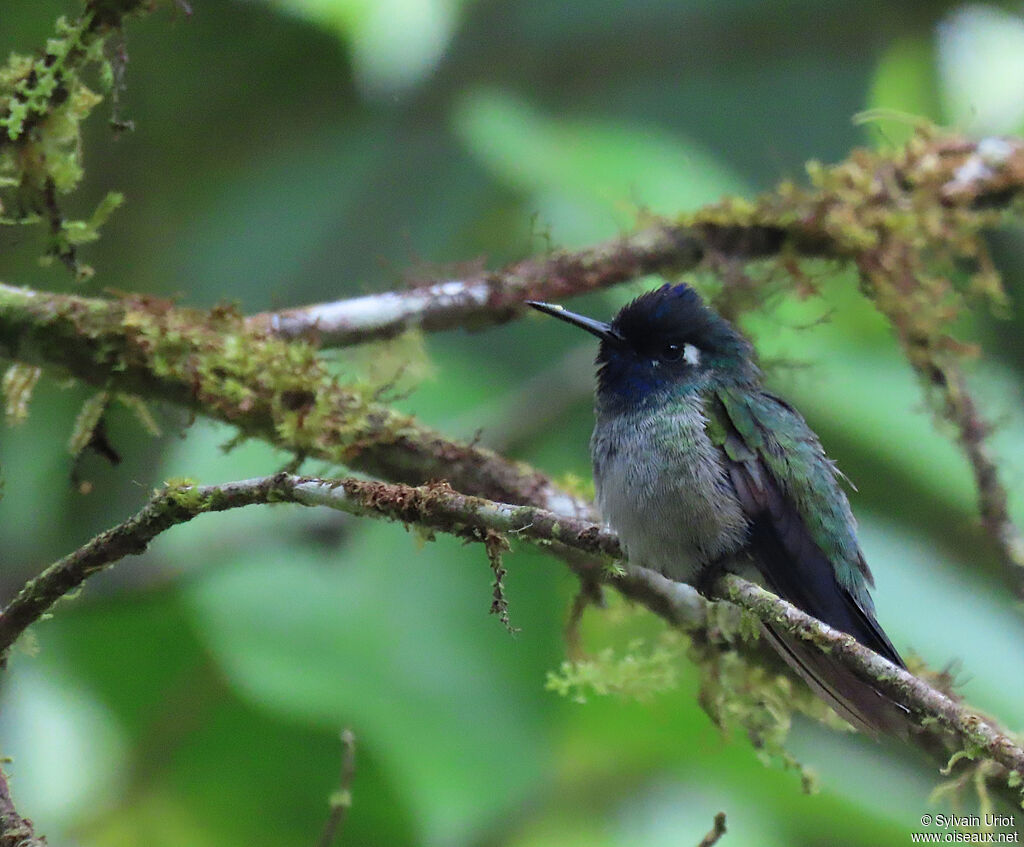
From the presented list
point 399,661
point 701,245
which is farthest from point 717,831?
point 399,661

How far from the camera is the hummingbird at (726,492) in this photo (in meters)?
2.96

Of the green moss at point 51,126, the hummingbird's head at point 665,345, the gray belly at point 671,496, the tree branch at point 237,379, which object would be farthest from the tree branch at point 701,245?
the gray belly at point 671,496

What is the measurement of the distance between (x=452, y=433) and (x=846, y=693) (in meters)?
2.62

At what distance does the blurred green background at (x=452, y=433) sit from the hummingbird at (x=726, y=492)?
0.82 meters

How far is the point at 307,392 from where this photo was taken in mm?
3320

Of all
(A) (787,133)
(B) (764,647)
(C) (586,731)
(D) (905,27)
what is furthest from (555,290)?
(D) (905,27)

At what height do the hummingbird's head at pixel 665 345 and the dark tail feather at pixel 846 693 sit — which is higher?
the hummingbird's head at pixel 665 345

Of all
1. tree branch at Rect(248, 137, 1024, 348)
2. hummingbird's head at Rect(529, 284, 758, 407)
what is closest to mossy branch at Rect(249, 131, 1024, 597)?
tree branch at Rect(248, 137, 1024, 348)

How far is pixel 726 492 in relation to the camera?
10.0 ft

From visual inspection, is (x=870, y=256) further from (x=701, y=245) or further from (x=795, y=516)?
(x=795, y=516)

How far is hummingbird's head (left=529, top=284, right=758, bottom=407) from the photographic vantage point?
336 cm

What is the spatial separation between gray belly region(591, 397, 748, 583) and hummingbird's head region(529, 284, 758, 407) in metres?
0.18

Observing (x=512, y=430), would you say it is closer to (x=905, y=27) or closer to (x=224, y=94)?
(x=224, y=94)

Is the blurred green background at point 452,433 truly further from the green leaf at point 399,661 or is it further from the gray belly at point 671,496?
the gray belly at point 671,496
